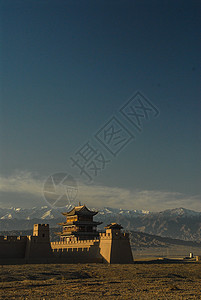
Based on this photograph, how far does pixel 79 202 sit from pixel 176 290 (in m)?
47.1

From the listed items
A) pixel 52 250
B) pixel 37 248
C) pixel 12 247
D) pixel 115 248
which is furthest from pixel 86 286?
pixel 52 250

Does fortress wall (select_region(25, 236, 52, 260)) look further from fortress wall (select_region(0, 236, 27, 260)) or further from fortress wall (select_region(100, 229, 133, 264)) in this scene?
fortress wall (select_region(100, 229, 133, 264))

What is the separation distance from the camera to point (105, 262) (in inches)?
2008

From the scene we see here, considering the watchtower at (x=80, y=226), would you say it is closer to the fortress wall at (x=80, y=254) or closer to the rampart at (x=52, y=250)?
the fortress wall at (x=80, y=254)

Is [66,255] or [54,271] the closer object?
[54,271]

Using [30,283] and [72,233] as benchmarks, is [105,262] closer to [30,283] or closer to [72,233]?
[72,233]

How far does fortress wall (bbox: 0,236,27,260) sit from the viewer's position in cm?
4812

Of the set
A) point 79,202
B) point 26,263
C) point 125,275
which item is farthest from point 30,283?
point 79,202

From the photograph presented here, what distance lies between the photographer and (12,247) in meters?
49.0

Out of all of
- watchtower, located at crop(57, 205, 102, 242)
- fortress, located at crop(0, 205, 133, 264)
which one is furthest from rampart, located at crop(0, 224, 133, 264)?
watchtower, located at crop(57, 205, 102, 242)

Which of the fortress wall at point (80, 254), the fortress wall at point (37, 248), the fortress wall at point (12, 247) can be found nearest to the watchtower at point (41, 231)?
the fortress wall at point (37, 248)

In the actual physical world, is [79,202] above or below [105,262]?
above

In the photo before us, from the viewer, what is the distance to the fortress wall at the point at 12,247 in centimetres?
4812

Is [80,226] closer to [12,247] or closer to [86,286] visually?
[12,247]
